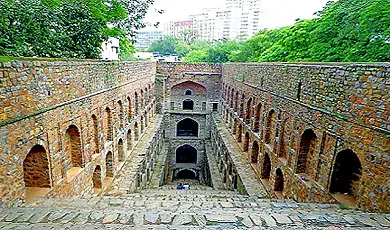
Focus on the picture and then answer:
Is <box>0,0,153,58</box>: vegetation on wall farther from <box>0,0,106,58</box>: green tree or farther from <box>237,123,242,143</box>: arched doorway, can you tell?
<box>237,123,242,143</box>: arched doorway

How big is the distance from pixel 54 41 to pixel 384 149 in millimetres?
10246

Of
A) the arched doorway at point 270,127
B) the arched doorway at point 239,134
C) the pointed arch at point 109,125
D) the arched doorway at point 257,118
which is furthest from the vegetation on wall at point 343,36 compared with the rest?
the pointed arch at point 109,125

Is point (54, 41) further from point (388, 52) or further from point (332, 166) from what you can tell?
point (388, 52)

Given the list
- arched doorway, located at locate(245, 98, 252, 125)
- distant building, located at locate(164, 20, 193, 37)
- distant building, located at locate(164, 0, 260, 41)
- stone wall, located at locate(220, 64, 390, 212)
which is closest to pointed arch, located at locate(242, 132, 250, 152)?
arched doorway, located at locate(245, 98, 252, 125)

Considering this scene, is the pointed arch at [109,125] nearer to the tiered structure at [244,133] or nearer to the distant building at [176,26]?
the tiered structure at [244,133]

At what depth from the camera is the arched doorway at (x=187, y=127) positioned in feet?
88.5

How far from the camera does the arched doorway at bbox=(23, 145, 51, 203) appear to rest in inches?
256

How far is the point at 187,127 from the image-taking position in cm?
2758

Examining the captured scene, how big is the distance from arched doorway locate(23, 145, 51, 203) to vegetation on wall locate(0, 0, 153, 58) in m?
3.53

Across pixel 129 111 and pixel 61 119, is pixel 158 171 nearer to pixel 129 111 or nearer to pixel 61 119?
pixel 129 111

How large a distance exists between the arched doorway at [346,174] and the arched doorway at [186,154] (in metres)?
21.0

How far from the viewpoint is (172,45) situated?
6400 cm

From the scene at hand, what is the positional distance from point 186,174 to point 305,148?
1978cm

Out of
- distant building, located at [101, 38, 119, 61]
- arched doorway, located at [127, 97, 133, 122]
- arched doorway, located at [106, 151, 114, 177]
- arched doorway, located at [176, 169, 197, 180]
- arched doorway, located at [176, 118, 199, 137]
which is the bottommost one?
arched doorway, located at [176, 169, 197, 180]
